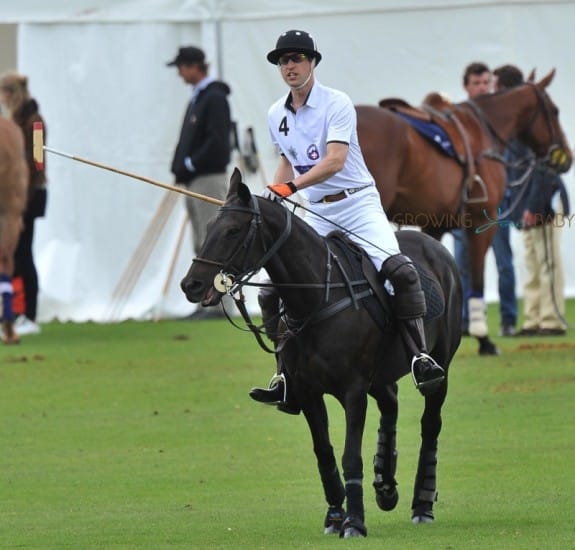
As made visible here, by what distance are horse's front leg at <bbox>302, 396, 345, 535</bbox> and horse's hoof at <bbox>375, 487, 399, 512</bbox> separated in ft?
1.29

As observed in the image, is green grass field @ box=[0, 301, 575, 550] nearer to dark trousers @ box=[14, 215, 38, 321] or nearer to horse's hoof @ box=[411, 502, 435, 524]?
horse's hoof @ box=[411, 502, 435, 524]

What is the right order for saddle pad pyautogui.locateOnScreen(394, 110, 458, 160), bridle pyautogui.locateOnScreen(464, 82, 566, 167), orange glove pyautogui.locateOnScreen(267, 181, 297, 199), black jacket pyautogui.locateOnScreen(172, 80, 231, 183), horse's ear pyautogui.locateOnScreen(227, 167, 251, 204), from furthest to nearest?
black jacket pyautogui.locateOnScreen(172, 80, 231, 183) < bridle pyautogui.locateOnScreen(464, 82, 566, 167) < saddle pad pyautogui.locateOnScreen(394, 110, 458, 160) < orange glove pyautogui.locateOnScreen(267, 181, 297, 199) < horse's ear pyautogui.locateOnScreen(227, 167, 251, 204)

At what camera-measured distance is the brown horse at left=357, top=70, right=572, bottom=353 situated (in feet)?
52.3

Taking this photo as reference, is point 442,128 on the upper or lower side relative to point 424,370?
upper

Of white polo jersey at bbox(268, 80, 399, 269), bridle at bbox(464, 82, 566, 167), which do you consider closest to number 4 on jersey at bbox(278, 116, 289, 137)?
white polo jersey at bbox(268, 80, 399, 269)

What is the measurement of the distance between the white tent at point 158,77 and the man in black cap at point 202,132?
4.63 feet

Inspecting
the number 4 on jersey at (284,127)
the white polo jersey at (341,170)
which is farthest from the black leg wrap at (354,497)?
the number 4 on jersey at (284,127)

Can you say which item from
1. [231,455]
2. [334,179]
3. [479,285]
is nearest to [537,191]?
[479,285]

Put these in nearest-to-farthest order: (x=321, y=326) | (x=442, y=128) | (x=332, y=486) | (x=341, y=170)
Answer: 1. (x=321, y=326)
2. (x=332, y=486)
3. (x=341, y=170)
4. (x=442, y=128)

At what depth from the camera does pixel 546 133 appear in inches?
704

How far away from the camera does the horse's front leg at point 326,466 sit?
866 centimetres

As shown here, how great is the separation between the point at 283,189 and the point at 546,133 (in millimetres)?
9830

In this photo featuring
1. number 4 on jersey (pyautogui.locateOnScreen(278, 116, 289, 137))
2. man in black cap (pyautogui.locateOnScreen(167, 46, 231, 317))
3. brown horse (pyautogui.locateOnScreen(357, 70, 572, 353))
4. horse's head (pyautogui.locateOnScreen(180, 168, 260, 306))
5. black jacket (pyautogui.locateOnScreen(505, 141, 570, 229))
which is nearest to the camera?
horse's head (pyautogui.locateOnScreen(180, 168, 260, 306))

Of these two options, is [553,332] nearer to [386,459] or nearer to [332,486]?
[386,459]
